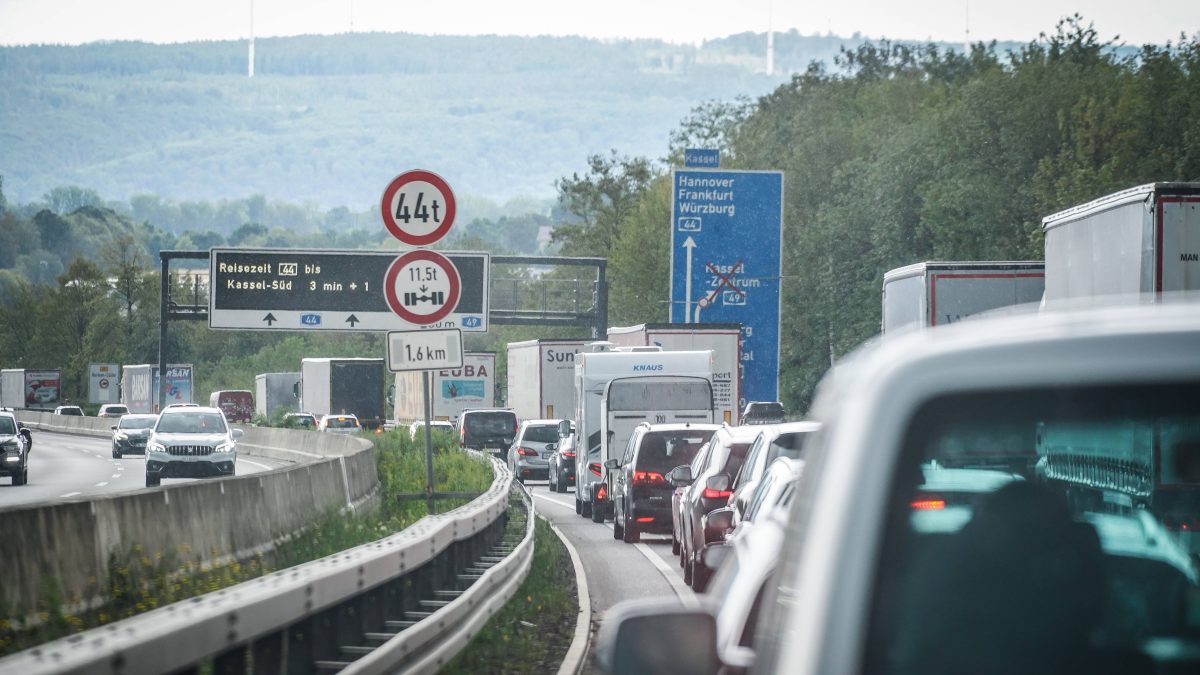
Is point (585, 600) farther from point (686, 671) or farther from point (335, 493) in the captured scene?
point (686, 671)

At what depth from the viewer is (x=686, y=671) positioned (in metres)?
2.85

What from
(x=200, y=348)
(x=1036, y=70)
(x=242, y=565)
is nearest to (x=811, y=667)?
(x=242, y=565)

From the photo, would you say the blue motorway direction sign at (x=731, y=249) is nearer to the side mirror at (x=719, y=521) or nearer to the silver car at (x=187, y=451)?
the silver car at (x=187, y=451)

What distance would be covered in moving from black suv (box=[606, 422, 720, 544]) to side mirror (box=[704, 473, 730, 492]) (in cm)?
609

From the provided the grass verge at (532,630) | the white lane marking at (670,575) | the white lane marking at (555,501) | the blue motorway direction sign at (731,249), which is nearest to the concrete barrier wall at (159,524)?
the grass verge at (532,630)

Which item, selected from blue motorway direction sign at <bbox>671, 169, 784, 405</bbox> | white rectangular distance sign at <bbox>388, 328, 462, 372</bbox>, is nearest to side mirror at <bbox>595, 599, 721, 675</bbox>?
white rectangular distance sign at <bbox>388, 328, 462, 372</bbox>

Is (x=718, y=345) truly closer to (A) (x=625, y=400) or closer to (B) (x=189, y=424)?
(A) (x=625, y=400)

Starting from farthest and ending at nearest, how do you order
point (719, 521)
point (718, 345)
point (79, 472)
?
point (79, 472)
point (718, 345)
point (719, 521)

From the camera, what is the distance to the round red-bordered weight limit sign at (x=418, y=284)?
618 inches

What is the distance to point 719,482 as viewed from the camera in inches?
682

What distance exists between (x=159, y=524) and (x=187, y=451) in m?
25.9

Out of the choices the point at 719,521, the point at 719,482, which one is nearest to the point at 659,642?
the point at 719,521

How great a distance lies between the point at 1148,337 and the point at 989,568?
0.35m

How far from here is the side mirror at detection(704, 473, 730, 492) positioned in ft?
56.5
